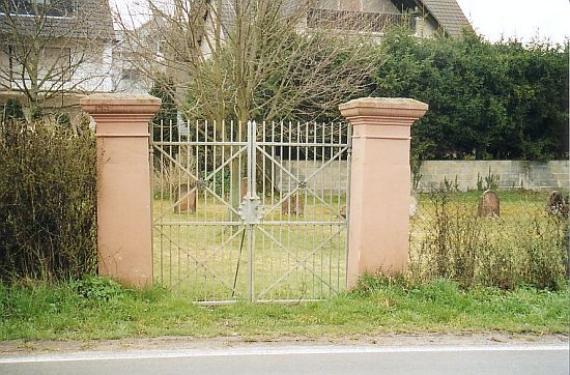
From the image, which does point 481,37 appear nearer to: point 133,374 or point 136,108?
point 136,108

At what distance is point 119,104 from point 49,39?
→ 13655mm

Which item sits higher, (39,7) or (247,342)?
(39,7)

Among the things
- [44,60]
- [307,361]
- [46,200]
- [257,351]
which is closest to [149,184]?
[46,200]

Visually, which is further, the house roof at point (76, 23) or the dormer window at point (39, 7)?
the dormer window at point (39, 7)

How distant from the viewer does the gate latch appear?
24.0ft

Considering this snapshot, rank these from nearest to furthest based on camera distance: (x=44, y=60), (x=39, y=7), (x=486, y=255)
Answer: (x=486, y=255) < (x=39, y=7) < (x=44, y=60)

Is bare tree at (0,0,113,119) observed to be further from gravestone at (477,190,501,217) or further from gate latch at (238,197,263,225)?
gate latch at (238,197,263,225)

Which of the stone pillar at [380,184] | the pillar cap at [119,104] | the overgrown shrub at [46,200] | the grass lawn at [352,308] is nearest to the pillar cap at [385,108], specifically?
the stone pillar at [380,184]

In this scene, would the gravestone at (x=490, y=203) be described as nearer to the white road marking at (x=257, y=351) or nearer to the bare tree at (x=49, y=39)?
the white road marking at (x=257, y=351)

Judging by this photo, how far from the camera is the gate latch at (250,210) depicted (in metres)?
7.31

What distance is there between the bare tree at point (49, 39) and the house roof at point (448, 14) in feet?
42.7

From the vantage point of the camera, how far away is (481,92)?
2173 cm

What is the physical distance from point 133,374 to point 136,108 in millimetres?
3000

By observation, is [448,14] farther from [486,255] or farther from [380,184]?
[380,184]
